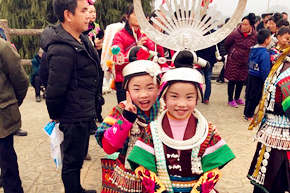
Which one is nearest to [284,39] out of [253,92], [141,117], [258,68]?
[258,68]

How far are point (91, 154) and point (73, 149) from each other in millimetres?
1453

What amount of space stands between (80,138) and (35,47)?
284 inches

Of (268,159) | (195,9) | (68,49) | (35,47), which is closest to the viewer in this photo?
(195,9)

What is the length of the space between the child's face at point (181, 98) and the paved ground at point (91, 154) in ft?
5.61

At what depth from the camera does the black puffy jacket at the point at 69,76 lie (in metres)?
2.15

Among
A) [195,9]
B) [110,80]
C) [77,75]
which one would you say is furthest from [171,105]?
[110,80]

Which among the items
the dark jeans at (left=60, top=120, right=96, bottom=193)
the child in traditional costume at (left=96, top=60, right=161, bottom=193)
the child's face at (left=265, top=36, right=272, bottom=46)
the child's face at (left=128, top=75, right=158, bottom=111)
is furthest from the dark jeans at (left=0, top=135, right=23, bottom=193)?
the child's face at (left=265, top=36, right=272, bottom=46)

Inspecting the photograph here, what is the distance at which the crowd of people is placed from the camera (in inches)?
65.2

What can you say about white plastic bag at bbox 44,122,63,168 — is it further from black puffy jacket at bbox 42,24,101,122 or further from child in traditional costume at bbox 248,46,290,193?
child in traditional costume at bbox 248,46,290,193

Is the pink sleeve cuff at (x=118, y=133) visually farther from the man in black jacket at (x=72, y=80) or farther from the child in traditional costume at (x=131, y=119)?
the man in black jacket at (x=72, y=80)

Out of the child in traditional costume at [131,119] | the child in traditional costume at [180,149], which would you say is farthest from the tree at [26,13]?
the child in traditional costume at [180,149]

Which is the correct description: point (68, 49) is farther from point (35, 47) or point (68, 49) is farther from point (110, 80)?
point (35, 47)

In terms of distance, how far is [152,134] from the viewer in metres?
1.70

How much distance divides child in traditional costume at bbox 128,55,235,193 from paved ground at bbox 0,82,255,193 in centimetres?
148
